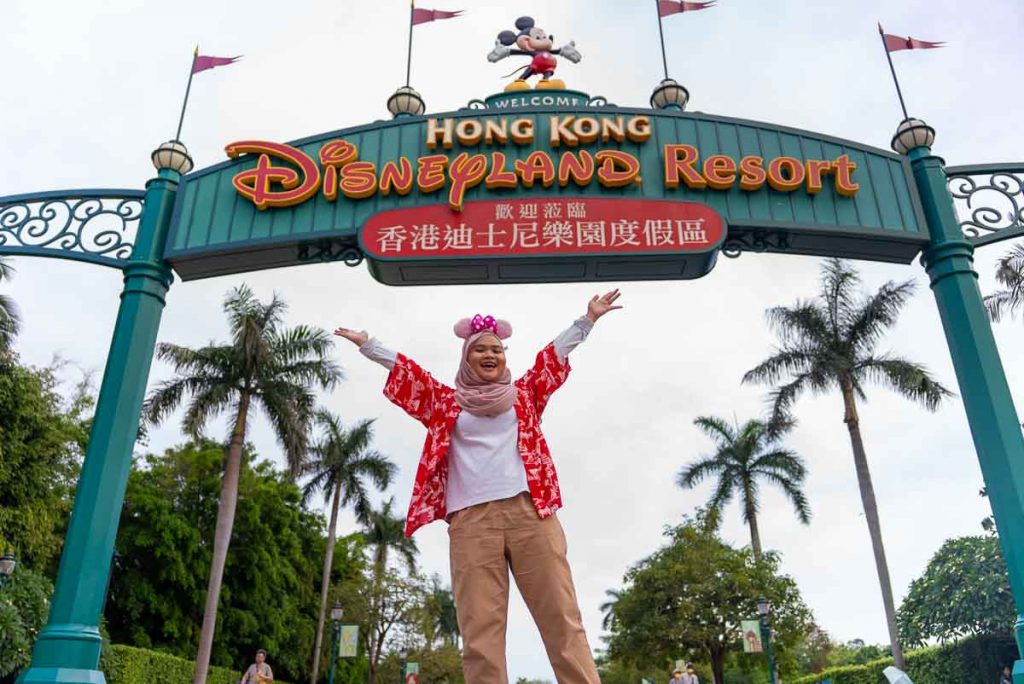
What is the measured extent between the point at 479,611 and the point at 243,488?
26594 millimetres

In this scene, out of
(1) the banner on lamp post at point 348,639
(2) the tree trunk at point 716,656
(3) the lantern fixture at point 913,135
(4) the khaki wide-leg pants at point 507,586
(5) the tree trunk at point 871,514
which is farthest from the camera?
(2) the tree trunk at point 716,656

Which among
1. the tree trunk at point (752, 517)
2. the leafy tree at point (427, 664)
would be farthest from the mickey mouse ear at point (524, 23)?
the leafy tree at point (427, 664)

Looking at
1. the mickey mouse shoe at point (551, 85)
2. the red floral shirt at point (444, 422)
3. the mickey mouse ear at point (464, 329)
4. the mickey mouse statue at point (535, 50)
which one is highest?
the mickey mouse statue at point (535, 50)

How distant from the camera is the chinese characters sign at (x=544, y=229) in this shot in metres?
6.43

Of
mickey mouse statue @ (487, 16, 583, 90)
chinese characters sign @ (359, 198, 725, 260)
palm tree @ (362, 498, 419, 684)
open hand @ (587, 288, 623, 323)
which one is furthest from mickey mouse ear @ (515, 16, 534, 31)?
palm tree @ (362, 498, 419, 684)

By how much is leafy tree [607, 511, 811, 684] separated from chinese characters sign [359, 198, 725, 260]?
1966 centimetres

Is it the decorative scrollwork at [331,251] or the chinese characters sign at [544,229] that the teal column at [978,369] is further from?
the decorative scrollwork at [331,251]

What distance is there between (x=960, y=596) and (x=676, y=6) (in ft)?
90.0

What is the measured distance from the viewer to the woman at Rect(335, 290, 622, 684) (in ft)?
10.3

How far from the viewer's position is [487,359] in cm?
362

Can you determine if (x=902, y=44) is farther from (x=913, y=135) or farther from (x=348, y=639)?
(x=348, y=639)

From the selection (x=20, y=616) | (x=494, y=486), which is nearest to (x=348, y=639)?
(x=20, y=616)

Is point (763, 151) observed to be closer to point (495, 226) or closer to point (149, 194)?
point (495, 226)

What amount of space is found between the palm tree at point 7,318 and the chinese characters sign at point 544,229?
13198 mm
